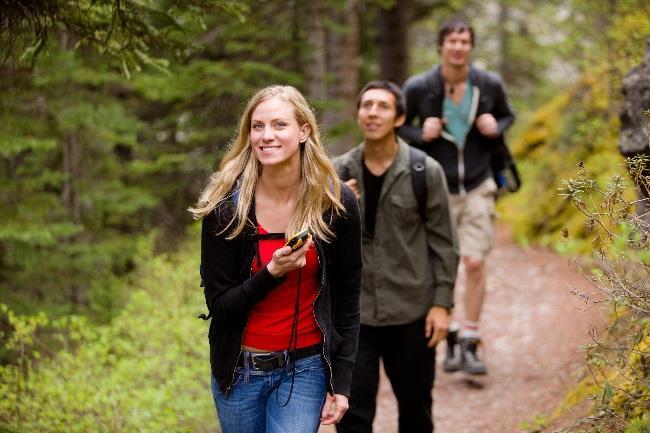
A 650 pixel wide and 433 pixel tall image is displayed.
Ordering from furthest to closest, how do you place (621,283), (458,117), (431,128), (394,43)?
(394,43), (458,117), (431,128), (621,283)

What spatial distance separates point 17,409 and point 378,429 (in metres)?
2.97

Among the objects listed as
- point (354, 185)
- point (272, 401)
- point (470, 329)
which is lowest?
point (470, 329)

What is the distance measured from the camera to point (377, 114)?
464cm

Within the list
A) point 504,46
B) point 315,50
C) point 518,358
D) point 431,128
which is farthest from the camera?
point 504,46

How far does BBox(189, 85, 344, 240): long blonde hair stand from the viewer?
3236 millimetres

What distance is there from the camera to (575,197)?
3205mm

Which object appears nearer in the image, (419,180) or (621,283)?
(621,283)

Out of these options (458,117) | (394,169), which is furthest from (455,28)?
(394,169)

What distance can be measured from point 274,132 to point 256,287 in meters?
0.71

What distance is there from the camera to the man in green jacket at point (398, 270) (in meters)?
4.62

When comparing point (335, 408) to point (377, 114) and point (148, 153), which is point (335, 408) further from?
point (148, 153)

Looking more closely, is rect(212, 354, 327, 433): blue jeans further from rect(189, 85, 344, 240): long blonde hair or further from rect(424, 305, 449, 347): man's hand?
rect(424, 305, 449, 347): man's hand

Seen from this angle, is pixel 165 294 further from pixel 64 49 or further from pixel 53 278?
pixel 64 49

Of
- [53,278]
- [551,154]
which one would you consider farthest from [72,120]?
[551,154]
